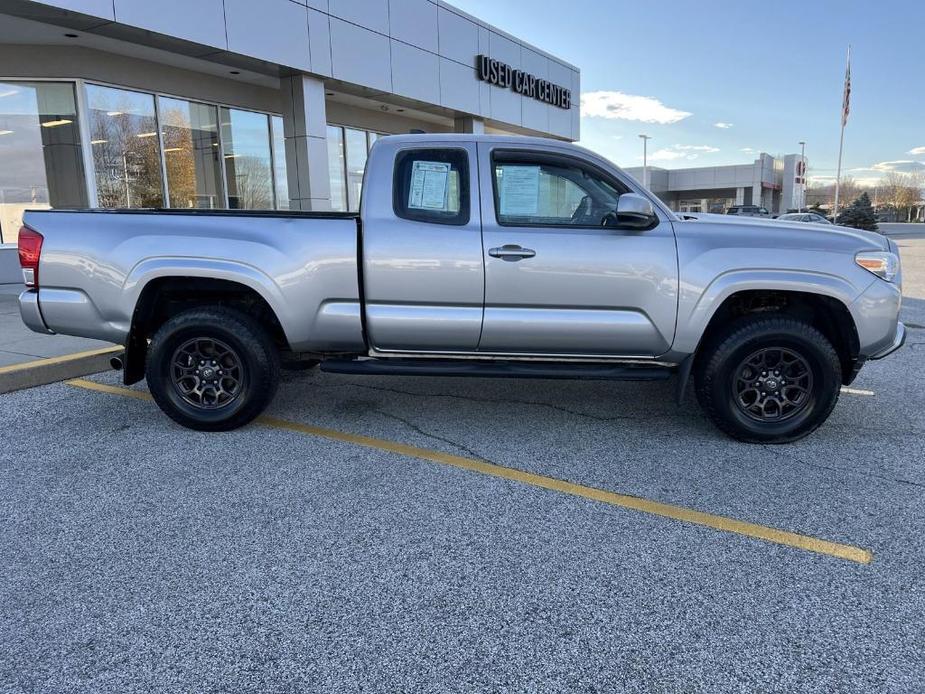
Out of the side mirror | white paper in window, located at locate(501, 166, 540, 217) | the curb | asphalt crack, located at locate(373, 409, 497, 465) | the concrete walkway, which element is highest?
white paper in window, located at locate(501, 166, 540, 217)

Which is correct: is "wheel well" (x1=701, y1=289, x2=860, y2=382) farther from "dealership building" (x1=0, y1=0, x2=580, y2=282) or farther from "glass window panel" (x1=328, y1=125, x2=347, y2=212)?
"glass window panel" (x1=328, y1=125, x2=347, y2=212)

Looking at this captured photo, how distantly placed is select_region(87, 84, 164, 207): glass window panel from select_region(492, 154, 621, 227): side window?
1067 centimetres

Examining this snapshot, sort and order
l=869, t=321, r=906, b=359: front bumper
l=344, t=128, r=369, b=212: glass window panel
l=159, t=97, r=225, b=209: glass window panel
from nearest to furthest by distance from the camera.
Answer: l=869, t=321, r=906, b=359: front bumper, l=159, t=97, r=225, b=209: glass window panel, l=344, t=128, r=369, b=212: glass window panel

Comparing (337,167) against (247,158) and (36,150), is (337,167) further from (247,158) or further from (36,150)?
(36,150)

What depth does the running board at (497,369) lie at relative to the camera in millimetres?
4547

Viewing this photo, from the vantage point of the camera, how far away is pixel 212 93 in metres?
14.4

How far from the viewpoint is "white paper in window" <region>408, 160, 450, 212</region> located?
4.63 metres

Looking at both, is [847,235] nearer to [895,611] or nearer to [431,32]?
[895,611]

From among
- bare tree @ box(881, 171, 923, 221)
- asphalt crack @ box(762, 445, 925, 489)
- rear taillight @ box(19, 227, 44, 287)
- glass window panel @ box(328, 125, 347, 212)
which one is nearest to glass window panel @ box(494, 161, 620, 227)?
asphalt crack @ box(762, 445, 925, 489)

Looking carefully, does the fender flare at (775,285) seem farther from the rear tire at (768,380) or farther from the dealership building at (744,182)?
the dealership building at (744,182)

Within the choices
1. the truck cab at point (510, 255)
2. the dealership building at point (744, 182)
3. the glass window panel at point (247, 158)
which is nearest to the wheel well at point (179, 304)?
the truck cab at point (510, 255)

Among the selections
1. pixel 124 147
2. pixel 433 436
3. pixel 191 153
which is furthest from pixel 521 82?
pixel 433 436

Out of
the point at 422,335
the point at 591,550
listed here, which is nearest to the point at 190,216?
the point at 422,335

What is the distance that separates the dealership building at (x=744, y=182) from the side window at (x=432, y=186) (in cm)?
6895
